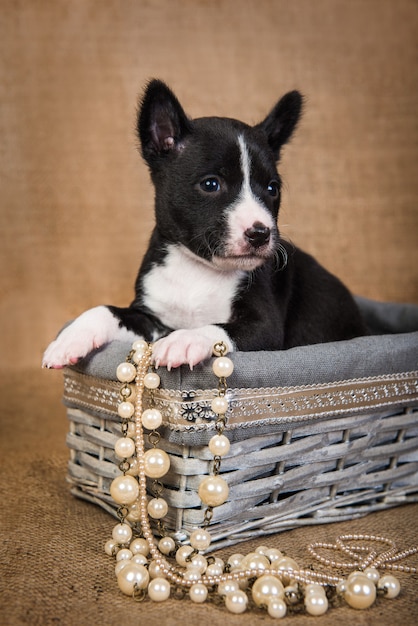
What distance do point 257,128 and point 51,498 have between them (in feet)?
4.81

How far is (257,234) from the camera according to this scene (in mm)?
2373

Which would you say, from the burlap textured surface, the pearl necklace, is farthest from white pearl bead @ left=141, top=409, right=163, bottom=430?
the burlap textured surface

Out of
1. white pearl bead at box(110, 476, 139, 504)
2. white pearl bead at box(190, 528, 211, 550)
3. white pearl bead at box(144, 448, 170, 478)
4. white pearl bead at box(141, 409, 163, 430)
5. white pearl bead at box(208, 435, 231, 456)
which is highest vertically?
white pearl bead at box(141, 409, 163, 430)

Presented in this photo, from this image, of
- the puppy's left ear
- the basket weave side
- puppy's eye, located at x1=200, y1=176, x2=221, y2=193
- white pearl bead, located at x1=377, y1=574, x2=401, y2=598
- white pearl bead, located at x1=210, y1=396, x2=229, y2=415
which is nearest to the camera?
white pearl bead, located at x1=377, y1=574, x2=401, y2=598

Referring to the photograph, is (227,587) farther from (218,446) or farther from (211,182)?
(211,182)

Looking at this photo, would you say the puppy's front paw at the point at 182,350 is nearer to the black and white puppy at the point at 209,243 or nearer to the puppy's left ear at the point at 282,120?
the black and white puppy at the point at 209,243

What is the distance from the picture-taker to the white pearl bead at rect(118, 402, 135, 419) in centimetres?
204

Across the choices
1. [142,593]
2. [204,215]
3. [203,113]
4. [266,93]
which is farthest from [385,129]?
[142,593]

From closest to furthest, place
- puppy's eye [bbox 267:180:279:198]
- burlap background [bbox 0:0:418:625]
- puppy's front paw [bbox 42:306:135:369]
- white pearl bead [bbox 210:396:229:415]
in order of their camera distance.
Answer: white pearl bead [bbox 210:396:229:415] → puppy's front paw [bbox 42:306:135:369] → puppy's eye [bbox 267:180:279:198] → burlap background [bbox 0:0:418:625]

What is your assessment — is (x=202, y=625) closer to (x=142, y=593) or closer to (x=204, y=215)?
(x=142, y=593)

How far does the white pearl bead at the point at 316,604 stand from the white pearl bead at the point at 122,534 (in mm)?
512

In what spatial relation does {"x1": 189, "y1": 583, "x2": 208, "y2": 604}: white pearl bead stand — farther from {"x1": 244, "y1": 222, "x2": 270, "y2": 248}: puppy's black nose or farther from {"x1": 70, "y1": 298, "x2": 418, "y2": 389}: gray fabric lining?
{"x1": 244, "y1": 222, "x2": 270, "y2": 248}: puppy's black nose

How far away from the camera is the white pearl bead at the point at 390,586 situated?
188 cm

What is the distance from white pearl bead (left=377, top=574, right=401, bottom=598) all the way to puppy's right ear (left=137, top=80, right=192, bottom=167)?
4.93 feet
